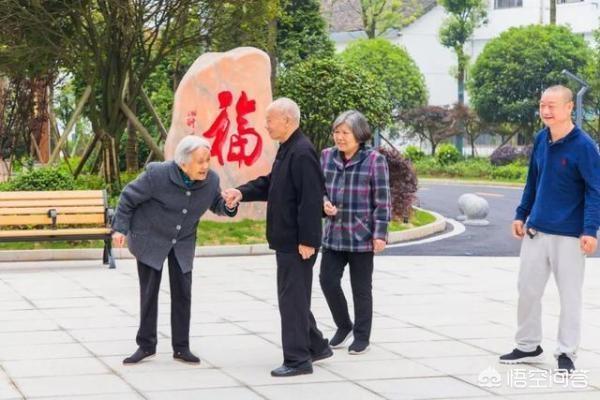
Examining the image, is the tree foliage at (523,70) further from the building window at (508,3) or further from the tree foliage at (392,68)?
the building window at (508,3)

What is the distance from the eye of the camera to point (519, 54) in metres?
46.6

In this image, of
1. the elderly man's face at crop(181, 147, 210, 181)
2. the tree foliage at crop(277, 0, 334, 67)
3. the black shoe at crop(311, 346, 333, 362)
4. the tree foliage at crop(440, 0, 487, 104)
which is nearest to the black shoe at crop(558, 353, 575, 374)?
the black shoe at crop(311, 346, 333, 362)

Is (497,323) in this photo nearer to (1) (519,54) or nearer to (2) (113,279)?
(2) (113,279)

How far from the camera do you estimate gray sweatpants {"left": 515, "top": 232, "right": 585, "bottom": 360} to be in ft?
25.6

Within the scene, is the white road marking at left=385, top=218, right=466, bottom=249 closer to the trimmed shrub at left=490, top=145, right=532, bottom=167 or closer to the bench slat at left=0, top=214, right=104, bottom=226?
the bench slat at left=0, top=214, right=104, bottom=226

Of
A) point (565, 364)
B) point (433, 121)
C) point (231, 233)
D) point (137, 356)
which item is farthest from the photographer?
point (433, 121)

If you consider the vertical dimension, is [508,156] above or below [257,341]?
above

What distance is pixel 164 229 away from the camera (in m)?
8.29

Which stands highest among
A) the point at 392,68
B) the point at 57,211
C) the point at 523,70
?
the point at 392,68

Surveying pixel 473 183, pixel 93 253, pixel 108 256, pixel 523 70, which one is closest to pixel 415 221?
pixel 93 253

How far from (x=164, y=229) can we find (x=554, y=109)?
2567 mm

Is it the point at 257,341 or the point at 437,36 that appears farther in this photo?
the point at 437,36

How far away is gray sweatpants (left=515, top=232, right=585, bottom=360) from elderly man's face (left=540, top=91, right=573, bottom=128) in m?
0.70
